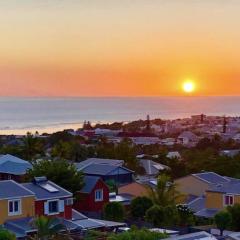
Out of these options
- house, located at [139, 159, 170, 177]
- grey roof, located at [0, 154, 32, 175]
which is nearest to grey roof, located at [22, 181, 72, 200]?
grey roof, located at [0, 154, 32, 175]

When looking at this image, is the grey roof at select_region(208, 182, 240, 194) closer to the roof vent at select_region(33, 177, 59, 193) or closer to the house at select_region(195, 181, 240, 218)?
the house at select_region(195, 181, 240, 218)

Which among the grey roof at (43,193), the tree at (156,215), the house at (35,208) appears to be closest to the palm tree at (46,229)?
the house at (35,208)

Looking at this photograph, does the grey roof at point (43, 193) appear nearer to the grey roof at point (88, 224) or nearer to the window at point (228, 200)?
the grey roof at point (88, 224)

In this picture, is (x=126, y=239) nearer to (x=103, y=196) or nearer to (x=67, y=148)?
(x=103, y=196)

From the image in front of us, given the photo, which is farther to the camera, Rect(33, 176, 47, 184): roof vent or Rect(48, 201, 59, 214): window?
Rect(33, 176, 47, 184): roof vent

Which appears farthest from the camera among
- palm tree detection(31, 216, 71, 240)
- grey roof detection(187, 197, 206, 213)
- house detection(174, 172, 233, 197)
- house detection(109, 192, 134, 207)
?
house detection(174, 172, 233, 197)

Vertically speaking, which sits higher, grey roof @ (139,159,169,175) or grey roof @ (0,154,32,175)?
grey roof @ (0,154,32,175)

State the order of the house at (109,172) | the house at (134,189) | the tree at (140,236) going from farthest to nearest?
the house at (109,172), the house at (134,189), the tree at (140,236)
